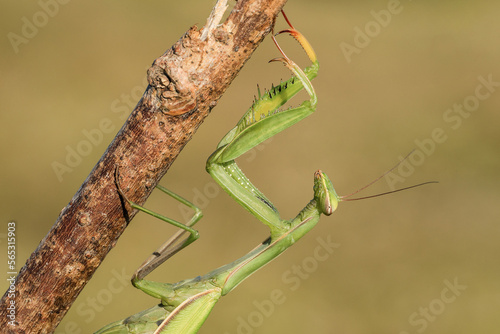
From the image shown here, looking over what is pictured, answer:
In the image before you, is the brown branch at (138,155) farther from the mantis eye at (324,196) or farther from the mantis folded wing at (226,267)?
the mantis eye at (324,196)

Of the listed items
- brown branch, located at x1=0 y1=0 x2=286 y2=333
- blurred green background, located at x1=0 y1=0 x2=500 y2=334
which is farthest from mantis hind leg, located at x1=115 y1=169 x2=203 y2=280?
blurred green background, located at x1=0 y1=0 x2=500 y2=334

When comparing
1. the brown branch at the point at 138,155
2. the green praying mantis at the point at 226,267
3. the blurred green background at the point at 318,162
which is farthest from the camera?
the blurred green background at the point at 318,162

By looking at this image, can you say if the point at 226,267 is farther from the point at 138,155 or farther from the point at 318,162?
the point at 318,162

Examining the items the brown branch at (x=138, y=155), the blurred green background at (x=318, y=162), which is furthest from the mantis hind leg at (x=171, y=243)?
the blurred green background at (x=318, y=162)

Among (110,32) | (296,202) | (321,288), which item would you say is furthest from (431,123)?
(110,32)

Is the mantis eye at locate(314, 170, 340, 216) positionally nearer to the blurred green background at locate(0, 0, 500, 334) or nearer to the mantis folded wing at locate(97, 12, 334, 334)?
the mantis folded wing at locate(97, 12, 334, 334)

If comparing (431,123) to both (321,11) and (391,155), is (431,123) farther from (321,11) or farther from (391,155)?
(321,11)
